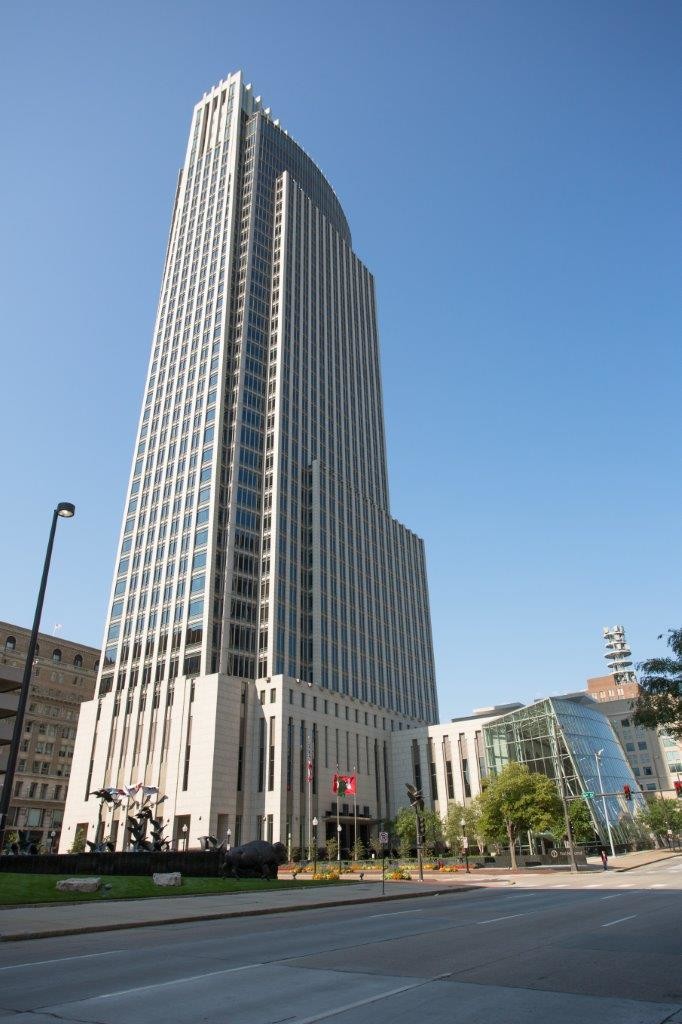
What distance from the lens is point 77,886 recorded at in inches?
1089

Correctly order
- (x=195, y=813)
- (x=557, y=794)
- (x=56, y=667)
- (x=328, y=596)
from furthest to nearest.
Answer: (x=56, y=667)
(x=328, y=596)
(x=195, y=813)
(x=557, y=794)

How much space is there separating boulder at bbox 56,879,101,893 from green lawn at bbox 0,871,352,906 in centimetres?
26

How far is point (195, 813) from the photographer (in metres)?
75.8

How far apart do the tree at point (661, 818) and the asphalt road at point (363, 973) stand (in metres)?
85.6

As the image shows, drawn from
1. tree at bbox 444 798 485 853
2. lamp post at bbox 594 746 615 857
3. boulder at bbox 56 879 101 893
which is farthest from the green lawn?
lamp post at bbox 594 746 615 857

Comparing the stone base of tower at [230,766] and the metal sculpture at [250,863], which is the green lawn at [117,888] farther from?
the stone base of tower at [230,766]

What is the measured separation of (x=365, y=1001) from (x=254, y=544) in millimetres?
86563

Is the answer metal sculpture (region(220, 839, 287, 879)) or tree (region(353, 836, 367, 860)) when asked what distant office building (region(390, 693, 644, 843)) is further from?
metal sculpture (region(220, 839, 287, 879))

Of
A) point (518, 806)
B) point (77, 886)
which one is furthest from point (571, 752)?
point (77, 886)

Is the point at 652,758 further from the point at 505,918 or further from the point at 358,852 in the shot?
the point at 505,918

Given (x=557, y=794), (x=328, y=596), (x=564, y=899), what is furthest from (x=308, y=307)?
(x=564, y=899)

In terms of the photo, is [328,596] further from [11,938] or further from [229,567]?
[11,938]

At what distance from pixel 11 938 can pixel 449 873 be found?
45452 mm

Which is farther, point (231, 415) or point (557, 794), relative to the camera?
point (231, 415)
